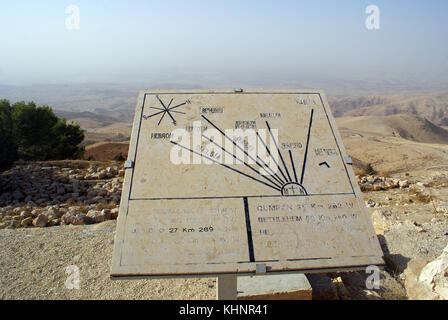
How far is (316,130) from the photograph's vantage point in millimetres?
3035

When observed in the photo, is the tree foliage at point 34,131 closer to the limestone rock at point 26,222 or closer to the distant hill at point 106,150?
the distant hill at point 106,150

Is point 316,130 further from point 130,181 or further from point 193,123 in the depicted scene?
point 130,181

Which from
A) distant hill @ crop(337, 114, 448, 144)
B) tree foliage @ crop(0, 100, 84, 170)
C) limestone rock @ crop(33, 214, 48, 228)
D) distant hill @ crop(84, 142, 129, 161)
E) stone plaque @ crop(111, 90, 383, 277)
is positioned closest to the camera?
stone plaque @ crop(111, 90, 383, 277)

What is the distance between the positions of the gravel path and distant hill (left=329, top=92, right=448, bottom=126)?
275 feet

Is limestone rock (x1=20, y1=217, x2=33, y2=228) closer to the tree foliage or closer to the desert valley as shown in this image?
the desert valley

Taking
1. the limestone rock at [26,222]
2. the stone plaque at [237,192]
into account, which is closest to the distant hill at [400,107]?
the stone plaque at [237,192]

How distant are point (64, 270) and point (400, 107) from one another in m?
95.3

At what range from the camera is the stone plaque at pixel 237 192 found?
7.52 feet

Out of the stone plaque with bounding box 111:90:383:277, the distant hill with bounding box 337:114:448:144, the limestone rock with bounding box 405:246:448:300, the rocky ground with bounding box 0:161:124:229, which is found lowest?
the distant hill with bounding box 337:114:448:144

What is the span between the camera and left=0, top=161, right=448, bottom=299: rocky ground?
3.49m

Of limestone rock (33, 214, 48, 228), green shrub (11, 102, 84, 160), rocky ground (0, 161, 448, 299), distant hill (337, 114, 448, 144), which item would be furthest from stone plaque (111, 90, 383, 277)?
distant hill (337, 114, 448, 144)

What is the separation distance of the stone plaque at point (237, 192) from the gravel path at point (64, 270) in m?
1.40

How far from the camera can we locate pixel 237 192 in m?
2.58
